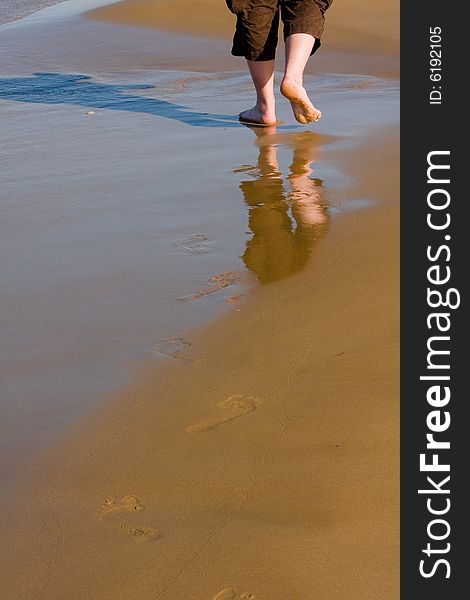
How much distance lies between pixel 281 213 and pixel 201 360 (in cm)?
115

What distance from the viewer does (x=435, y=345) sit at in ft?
7.61

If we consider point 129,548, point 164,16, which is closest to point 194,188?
point 129,548

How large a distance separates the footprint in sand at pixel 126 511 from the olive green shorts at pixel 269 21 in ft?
10.5

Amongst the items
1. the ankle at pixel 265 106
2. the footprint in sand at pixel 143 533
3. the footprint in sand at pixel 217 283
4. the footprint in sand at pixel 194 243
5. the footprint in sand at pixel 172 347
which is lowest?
the footprint in sand at pixel 143 533

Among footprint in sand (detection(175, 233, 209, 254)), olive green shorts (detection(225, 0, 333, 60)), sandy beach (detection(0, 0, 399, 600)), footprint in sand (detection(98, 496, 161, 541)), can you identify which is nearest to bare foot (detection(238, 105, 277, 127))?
sandy beach (detection(0, 0, 399, 600))

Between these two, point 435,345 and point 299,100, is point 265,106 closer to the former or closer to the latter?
point 299,100

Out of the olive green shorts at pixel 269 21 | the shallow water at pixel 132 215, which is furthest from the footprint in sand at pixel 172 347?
the olive green shorts at pixel 269 21

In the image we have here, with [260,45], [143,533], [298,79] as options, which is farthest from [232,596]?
[260,45]

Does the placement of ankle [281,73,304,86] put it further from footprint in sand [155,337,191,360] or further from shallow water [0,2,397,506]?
footprint in sand [155,337,191,360]

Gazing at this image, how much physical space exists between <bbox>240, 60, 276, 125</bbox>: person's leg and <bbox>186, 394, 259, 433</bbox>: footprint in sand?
2706 mm

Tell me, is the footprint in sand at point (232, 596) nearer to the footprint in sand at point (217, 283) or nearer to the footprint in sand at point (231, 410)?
the footprint in sand at point (231, 410)

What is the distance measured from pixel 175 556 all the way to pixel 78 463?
38 cm

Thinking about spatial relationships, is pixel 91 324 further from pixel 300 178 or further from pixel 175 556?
pixel 300 178

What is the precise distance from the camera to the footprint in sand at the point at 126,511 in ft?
5.77
